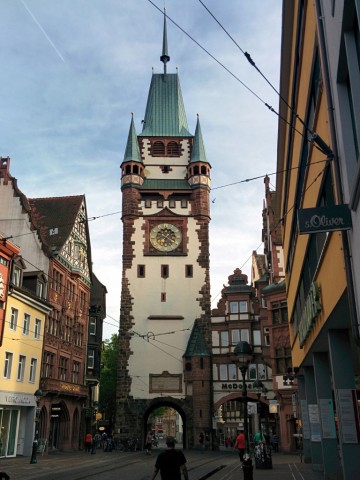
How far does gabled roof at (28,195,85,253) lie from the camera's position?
136 ft

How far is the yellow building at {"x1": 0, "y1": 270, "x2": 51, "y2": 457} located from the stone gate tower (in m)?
9.42

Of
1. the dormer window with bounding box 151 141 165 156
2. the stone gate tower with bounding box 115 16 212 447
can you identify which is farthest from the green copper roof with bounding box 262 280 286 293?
the dormer window with bounding box 151 141 165 156

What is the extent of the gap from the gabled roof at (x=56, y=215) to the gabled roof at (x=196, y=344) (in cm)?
1236

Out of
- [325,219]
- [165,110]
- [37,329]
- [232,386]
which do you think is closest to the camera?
[325,219]

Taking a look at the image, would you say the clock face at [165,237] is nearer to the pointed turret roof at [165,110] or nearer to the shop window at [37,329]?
the pointed turret roof at [165,110]

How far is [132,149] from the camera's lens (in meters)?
49.2

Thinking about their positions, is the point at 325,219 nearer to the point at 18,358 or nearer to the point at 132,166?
the point at 18,358

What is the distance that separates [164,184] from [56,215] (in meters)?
9.94

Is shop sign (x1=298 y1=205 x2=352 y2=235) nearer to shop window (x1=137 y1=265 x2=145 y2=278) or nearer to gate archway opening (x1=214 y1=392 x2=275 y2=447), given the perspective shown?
shop window (x1=137 y1=265 x2=145 y2=278)

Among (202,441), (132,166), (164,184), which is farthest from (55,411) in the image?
(132,166)

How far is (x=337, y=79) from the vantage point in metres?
8.44

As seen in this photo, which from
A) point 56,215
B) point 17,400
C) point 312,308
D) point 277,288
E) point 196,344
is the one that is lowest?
point 17,400

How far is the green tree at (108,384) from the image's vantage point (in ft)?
208

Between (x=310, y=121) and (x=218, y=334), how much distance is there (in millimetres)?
36055
